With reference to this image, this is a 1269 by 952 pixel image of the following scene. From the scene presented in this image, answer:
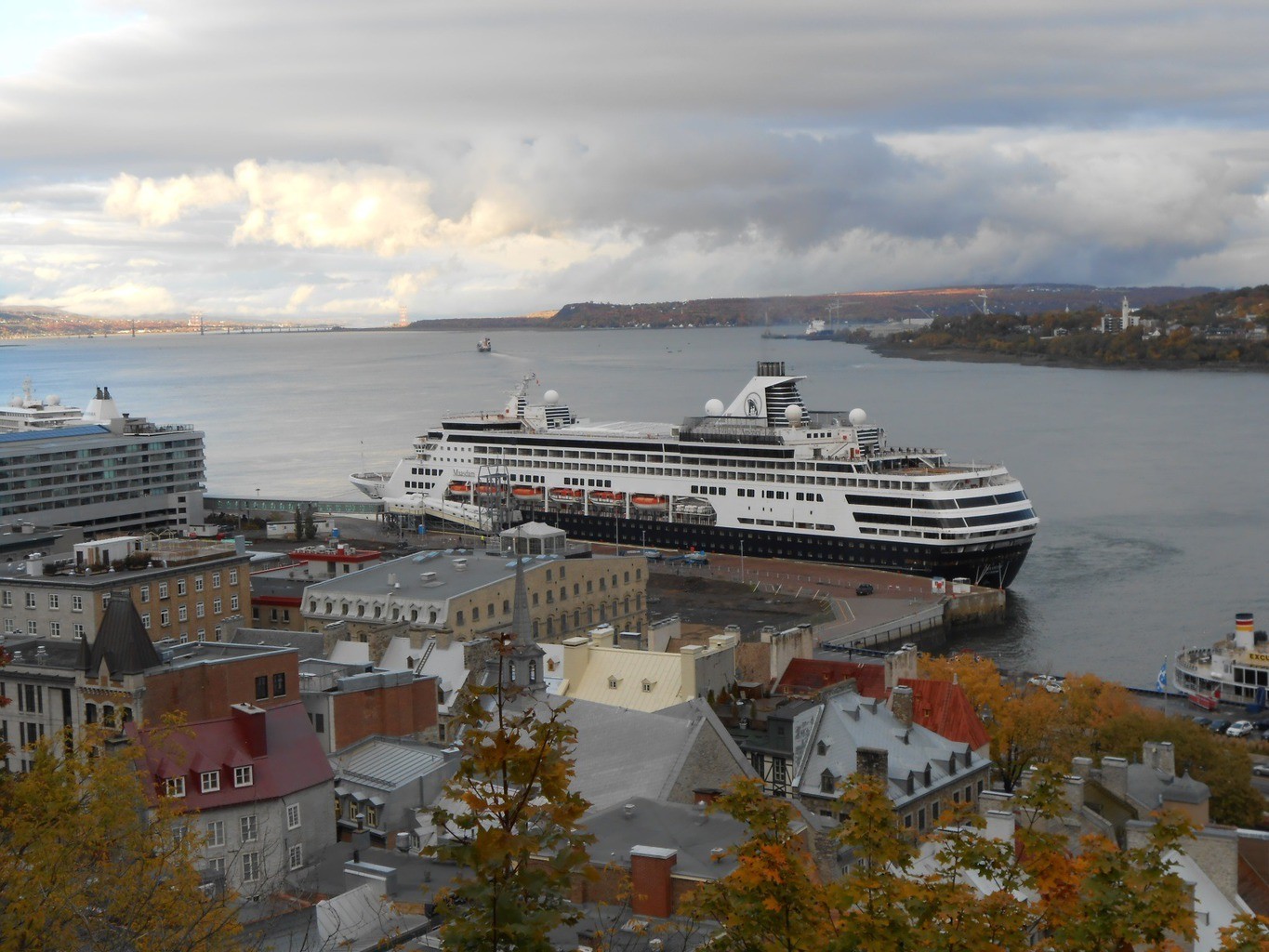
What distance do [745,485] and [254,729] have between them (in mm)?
51823

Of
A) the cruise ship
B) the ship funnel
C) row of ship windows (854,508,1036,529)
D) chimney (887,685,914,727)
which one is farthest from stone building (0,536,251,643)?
row of ship windows (854,508,1036,529)

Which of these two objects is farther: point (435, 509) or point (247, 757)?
point (435, 509)

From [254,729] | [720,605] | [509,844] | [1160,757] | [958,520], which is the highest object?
[509,844]

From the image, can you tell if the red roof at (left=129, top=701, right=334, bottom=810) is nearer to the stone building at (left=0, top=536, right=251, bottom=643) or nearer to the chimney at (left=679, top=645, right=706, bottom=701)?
the chimney at (left=679, top=645, right=706, bottom=701)

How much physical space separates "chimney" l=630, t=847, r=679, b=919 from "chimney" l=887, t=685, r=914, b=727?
35.8ft

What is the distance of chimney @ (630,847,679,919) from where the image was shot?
50.9 ft

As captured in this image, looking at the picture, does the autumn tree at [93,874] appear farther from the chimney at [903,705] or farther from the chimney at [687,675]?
the chimney at [903,705]

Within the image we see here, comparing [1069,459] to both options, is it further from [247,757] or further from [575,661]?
[247,757]

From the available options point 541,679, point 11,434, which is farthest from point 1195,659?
point 11,434

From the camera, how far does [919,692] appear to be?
28.4 metres

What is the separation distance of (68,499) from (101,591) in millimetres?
40479

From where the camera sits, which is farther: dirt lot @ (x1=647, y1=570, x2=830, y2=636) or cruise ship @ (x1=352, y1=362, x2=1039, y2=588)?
cruise ship @ (x1=352, y1=362, x2=1039, y2=588)

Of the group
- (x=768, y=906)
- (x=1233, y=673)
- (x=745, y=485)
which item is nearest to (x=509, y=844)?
(x=768, y=906)

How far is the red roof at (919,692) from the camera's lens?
27.8 metres
